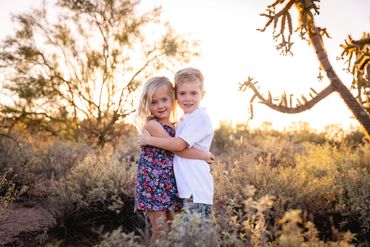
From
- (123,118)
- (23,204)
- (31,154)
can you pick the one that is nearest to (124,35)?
(123,118)

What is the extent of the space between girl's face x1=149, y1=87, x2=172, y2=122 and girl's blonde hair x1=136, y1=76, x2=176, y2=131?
3 centimetres

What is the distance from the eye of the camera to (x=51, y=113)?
1272 cm

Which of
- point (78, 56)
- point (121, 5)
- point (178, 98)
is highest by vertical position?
point (121, 5)

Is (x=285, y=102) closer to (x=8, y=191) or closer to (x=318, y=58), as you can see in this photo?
(x=318, y=58)

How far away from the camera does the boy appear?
143 inches

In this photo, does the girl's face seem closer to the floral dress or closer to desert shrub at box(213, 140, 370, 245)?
the floral dress

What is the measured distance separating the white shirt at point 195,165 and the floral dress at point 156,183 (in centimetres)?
9

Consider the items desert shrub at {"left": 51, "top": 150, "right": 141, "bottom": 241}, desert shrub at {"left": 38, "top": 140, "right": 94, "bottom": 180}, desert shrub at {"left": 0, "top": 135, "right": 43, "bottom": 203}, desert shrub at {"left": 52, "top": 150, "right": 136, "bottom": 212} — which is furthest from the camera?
desert shrub at {"left": 38, "top": 140, "right": 94, "bottom": 180}

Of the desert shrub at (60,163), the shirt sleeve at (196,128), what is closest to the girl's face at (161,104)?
the shirt sleeve at (196,128)

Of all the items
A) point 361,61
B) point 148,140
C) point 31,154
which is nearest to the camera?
point 148,140

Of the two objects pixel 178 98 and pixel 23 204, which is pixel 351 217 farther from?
pixel 23 204

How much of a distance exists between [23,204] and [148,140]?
3650mm

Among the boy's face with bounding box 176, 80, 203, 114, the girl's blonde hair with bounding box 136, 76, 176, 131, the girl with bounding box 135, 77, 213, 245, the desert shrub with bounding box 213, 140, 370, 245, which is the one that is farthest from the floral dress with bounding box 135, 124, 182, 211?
the desert shrub with bounding box 213, 140, 370, 245

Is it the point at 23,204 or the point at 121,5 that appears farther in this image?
the point at 121,5
